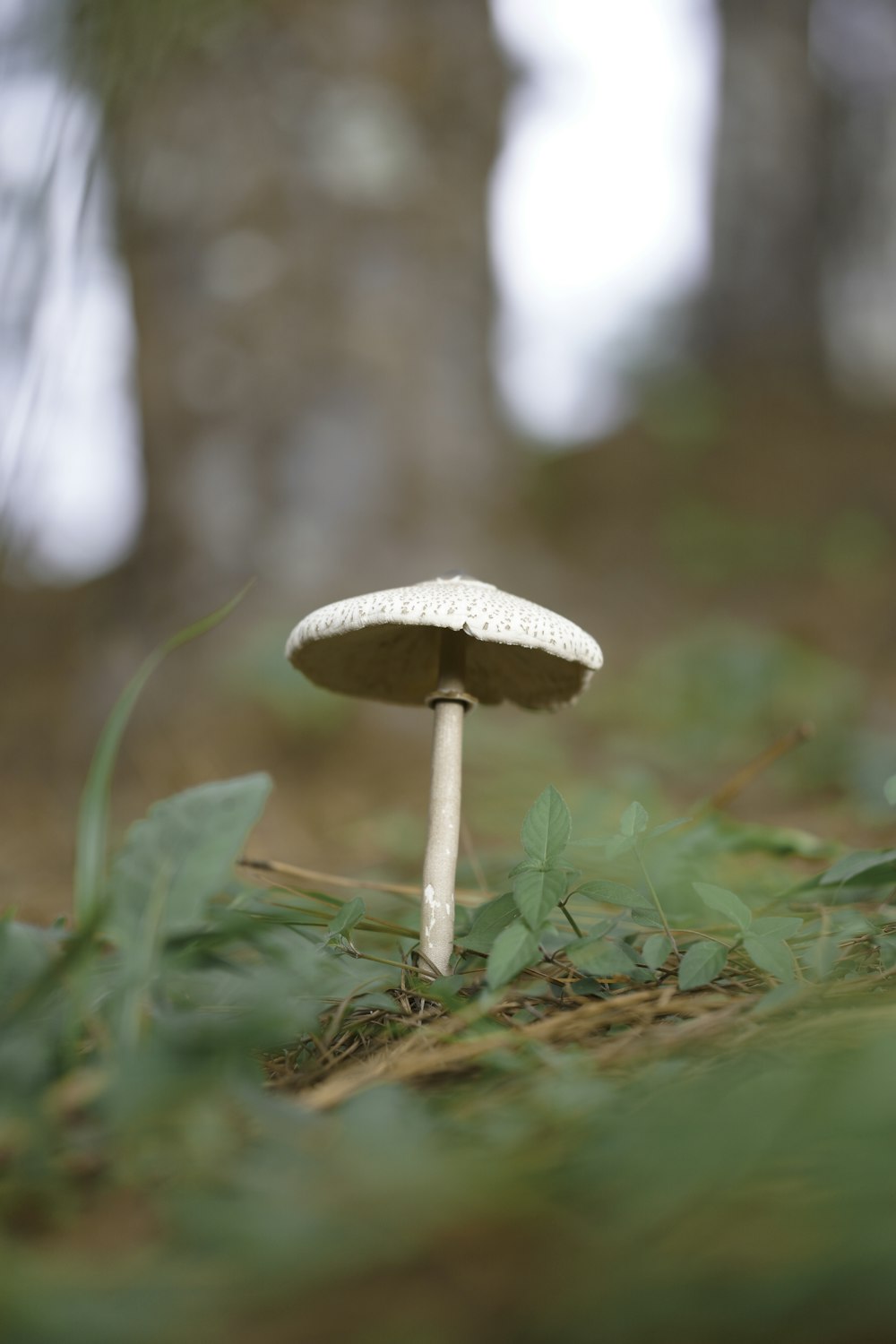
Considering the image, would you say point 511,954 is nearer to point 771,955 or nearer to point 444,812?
point 771,955

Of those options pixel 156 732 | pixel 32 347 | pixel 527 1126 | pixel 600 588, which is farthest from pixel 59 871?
pixel 600 588

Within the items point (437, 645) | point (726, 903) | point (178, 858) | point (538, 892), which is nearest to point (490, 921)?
point (538, 892)

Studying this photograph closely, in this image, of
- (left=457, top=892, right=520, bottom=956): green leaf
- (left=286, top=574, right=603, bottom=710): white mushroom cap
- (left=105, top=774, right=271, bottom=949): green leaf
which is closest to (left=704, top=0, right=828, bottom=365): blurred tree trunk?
(left=286, top=574, right=603, bottom=710): white mushroom cap

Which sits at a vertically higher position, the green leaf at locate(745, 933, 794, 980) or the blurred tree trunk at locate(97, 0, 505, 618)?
the blurred tree trunk at locate(97, 0, 505, 618)

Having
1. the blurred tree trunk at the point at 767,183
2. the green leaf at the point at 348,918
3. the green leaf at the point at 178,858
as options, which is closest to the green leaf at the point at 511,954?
the green leaf at the point at 348,918

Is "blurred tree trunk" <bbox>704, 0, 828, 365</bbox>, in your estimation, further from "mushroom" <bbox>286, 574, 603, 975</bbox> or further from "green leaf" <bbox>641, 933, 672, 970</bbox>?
"green leaf" <bbox>641, 933, 672, 970</bbox>

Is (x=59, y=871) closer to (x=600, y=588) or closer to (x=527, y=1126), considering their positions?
(x=527, y=1126)

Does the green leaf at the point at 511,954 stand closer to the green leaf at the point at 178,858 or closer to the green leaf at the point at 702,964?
the green leaf at the point at 702,964
